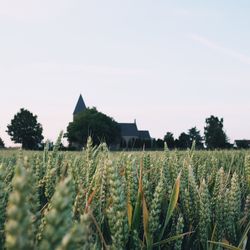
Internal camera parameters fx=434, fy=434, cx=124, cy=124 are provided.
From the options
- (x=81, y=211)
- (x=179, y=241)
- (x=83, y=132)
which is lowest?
(x=179, y=241)

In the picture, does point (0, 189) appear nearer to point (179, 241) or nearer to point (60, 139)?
point (179, 241)

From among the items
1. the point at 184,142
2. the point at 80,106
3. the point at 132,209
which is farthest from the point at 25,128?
the point at 132,209

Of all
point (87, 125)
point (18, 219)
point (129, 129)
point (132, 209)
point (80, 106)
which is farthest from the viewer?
point (129, 129)

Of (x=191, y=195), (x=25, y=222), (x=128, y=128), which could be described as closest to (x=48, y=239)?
(x=25, y=222)

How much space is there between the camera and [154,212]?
5.37 ft

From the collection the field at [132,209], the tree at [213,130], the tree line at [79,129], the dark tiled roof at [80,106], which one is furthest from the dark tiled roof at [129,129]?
the field at [132,209]

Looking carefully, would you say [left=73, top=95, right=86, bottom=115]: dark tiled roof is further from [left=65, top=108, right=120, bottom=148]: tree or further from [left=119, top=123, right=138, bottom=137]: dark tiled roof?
[left=65, top=108, right=120, bottom=148]: tree

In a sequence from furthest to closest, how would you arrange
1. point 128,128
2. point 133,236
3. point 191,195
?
point 128,128
point 191,195
point 133,236

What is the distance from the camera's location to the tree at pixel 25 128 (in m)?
111

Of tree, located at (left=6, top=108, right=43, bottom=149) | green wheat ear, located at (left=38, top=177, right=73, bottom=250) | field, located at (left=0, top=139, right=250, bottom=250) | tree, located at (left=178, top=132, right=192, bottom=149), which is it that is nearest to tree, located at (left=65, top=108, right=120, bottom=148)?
tree, located at (left=6, top=108, right=43, bottom=149)

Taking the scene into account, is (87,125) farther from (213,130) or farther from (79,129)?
(213,130)

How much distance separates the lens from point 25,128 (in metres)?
112

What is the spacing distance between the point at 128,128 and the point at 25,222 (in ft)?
496

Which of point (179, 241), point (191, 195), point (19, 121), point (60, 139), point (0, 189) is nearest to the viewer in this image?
point (0, 189)
